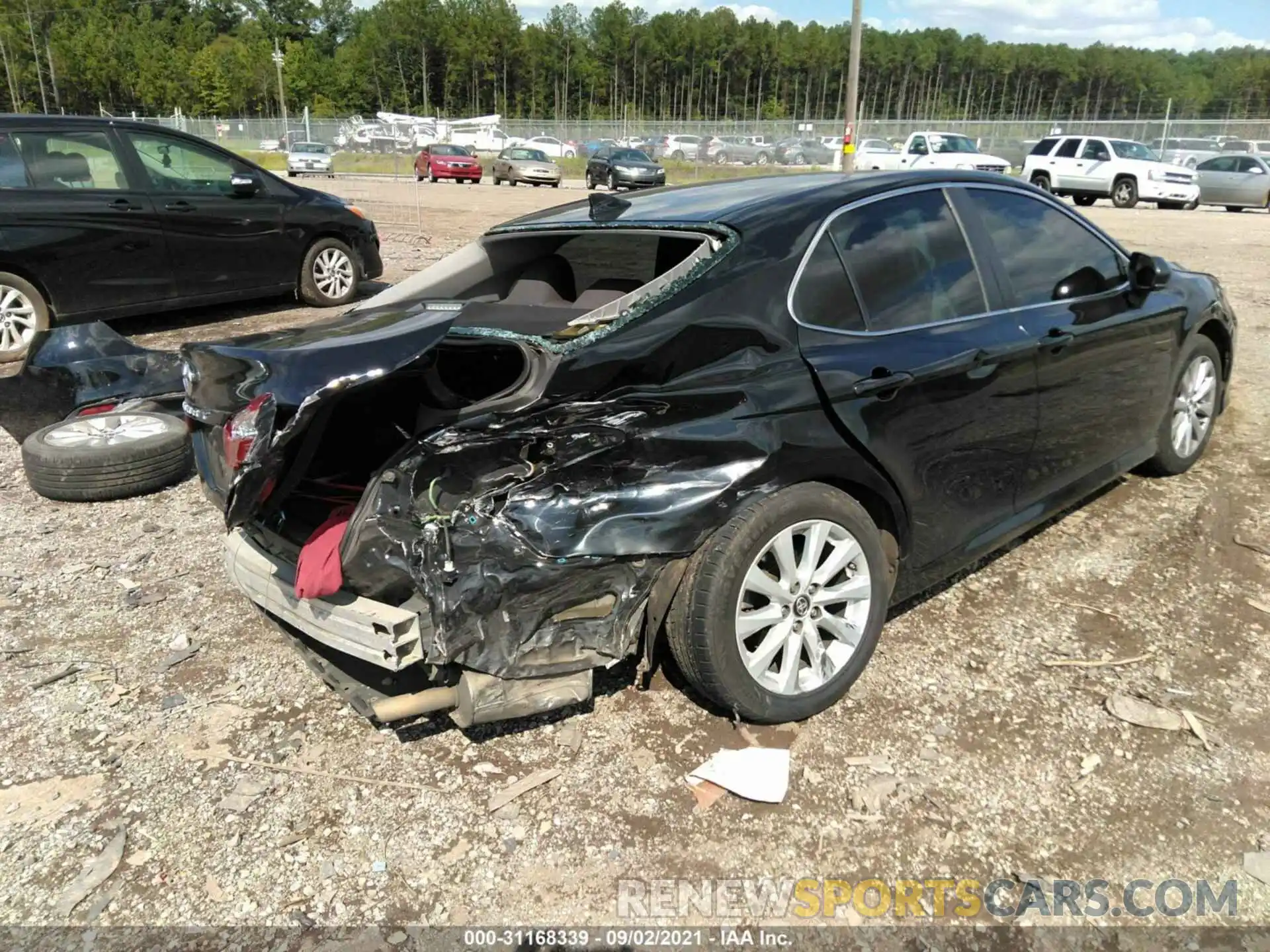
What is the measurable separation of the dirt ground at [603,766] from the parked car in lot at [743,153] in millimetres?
47432

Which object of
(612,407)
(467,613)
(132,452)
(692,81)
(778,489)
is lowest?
(132,452)

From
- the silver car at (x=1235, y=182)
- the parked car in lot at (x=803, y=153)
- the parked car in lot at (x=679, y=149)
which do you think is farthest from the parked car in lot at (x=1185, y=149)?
the parked car in lot at (x=679, y=149)

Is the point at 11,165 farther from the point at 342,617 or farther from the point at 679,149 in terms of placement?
the point at 679,149

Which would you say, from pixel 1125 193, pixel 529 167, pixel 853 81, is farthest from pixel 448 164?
pixel 1125 193

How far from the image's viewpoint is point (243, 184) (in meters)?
8.70

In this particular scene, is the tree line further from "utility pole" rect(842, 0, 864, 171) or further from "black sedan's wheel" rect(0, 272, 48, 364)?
"black sedan's wheel" rect(0, 272, 48, 364)

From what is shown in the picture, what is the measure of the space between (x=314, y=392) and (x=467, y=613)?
72cm

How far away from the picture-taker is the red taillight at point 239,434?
2.77 metres

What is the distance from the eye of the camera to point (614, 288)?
3768 mm

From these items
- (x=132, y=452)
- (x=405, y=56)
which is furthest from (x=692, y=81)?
(x=132, y=452)

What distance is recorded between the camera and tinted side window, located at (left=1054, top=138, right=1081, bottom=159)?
24812 mm

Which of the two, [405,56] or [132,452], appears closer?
[132,452]

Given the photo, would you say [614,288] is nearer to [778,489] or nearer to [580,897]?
[778,489]

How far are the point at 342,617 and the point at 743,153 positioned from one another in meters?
49.6
